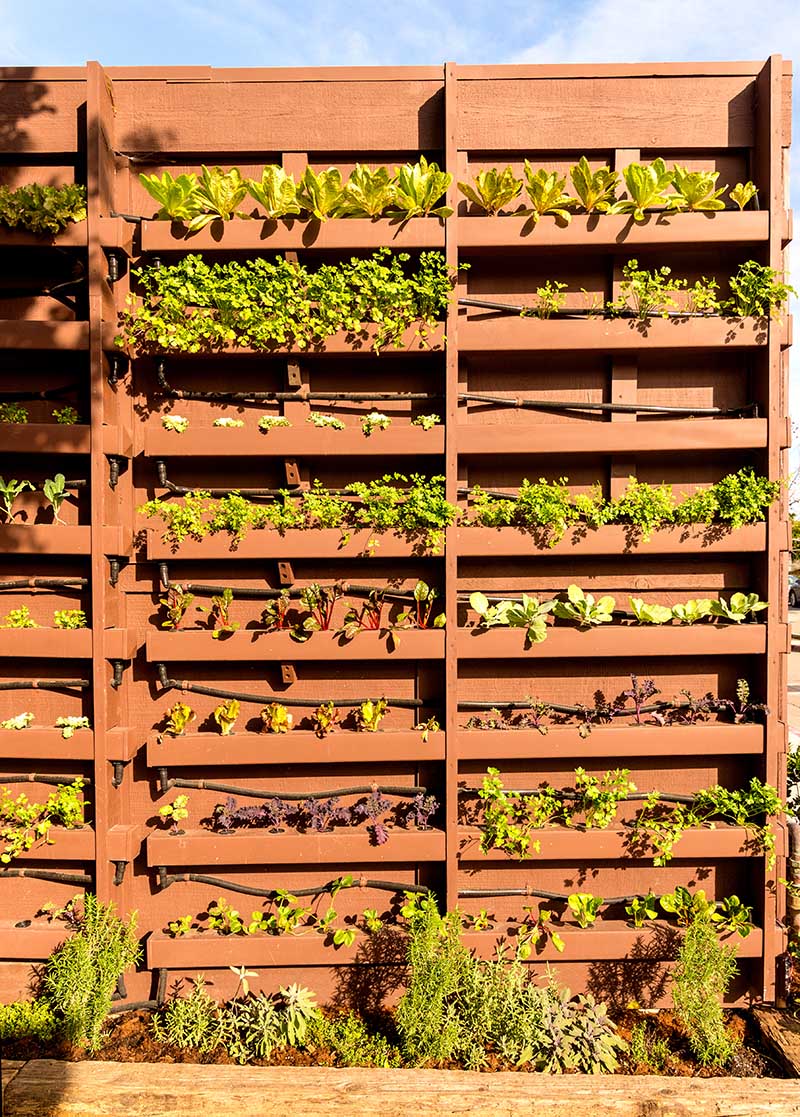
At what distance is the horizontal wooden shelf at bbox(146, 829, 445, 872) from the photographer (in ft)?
9.06

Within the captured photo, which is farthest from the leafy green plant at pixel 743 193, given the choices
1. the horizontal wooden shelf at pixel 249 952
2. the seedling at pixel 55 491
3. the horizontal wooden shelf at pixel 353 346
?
the horizontal wooden shelf at pixel 249 952

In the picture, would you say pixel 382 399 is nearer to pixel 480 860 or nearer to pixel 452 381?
pixel 452 381

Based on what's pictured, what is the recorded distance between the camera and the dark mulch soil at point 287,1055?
2.51m

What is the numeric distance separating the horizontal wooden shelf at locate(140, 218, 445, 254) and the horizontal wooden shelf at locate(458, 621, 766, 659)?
1.72m

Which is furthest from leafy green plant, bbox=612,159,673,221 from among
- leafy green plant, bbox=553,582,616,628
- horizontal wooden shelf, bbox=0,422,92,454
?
horizontal wooden shelf, bbox=0,422,92,454

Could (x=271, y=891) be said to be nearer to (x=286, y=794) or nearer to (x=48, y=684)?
(x=286, y=794)

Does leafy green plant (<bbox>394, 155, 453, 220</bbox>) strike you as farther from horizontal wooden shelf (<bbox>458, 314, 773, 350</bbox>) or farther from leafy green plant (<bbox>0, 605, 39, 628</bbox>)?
leafy green plant (<bbox>0, 605, 39, 628</bbox>)

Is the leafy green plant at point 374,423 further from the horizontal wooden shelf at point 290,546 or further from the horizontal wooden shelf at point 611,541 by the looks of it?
the horizontal wooden shelf at point 611,541

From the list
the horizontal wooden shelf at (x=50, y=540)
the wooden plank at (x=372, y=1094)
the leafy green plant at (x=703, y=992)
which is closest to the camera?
the wooden plank at (x=372, y=1094)

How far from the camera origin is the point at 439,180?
2611mm

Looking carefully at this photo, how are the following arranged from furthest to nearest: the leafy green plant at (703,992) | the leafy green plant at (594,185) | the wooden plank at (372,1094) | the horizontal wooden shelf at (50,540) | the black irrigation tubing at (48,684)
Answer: the black irrigation tubing at (48,684), the horizontal wooden shelf at (50,540), the leafy green plant at (594,185), the leafy green plant at (703,992), the wooden plank at (372,1094)

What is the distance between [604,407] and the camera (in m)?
2.84

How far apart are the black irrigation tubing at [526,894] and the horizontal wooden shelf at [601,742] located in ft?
2.03

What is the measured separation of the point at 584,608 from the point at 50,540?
232 centimetres
